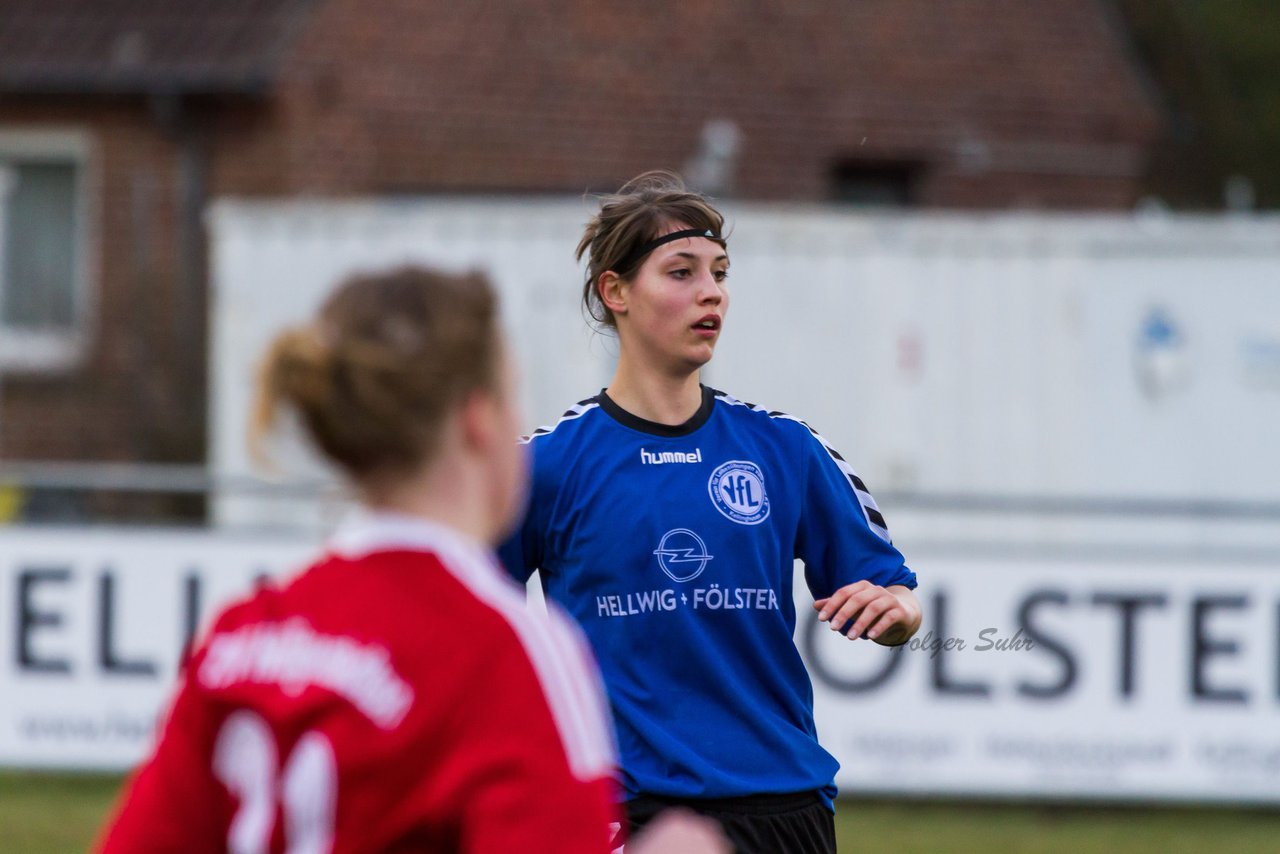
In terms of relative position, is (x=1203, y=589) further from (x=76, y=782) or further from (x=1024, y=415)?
(x=76, y=782)

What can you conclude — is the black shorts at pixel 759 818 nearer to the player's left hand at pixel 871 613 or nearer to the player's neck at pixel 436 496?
the player's left hand at pixel 871 613

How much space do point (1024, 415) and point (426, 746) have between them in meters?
11.4

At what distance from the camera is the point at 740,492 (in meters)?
4.03

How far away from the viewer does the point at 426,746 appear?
2.07 meters

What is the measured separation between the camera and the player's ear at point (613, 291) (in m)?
4.26

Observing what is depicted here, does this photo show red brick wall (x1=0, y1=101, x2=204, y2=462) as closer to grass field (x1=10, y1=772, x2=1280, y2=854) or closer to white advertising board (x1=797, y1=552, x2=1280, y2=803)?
grass field (x1=10, y1=772, x2=1280, y2=854)

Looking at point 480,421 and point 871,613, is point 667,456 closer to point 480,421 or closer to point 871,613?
point 871,613

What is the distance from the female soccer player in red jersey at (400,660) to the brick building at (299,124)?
13.0m

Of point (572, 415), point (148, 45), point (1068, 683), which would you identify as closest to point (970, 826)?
point (1068, 683)

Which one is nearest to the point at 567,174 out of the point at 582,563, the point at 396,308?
the point at 582,563

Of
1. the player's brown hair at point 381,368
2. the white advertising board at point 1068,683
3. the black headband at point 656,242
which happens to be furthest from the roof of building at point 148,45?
the player's brown hair at point 381,368

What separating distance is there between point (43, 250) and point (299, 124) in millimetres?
2527

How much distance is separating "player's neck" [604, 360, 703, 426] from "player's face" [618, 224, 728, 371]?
39 mm

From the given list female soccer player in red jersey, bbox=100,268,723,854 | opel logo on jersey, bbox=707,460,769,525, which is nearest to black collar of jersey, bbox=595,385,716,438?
opel logo on jersey, bbox=707,460,769,525
